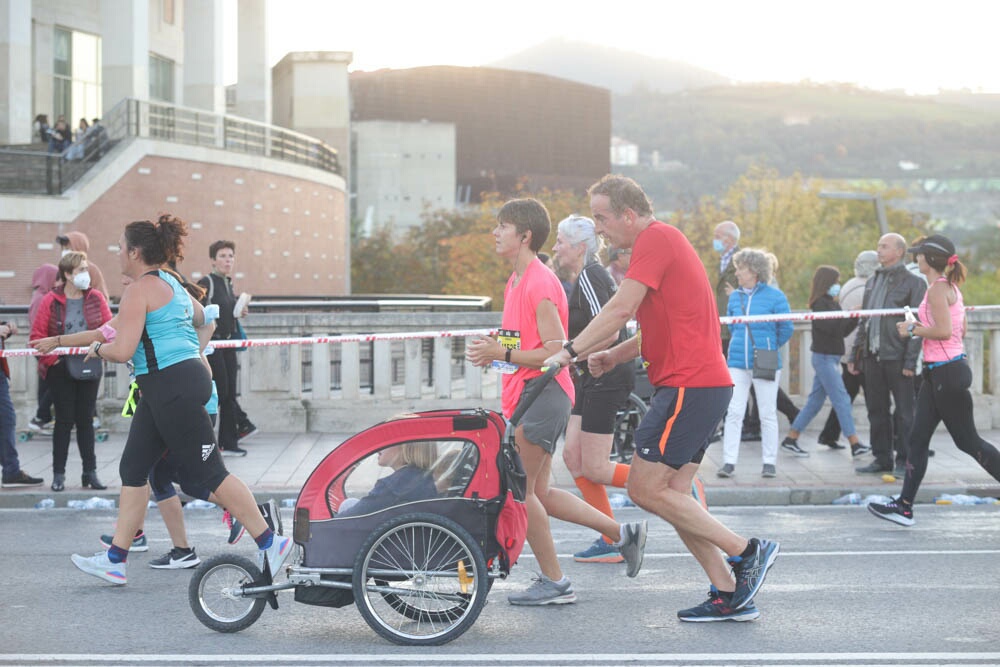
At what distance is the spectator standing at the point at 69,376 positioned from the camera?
9758 millimetres

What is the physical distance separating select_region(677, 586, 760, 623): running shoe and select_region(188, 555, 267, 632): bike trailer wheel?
204 cm

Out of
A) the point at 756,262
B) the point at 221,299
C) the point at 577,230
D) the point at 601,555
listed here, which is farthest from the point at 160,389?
the point at 756,262

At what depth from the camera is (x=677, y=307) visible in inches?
222

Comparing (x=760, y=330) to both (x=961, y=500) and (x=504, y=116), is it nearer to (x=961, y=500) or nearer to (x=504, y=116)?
(x=961, y=500)

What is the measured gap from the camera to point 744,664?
5262 millimetres

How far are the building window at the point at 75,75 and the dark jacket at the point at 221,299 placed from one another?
30573mm

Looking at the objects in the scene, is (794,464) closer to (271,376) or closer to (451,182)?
(271,376)

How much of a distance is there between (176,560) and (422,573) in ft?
7.62

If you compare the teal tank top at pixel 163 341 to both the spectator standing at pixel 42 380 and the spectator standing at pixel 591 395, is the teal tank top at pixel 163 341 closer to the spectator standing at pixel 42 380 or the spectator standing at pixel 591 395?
the spectator standing at pixel 591 395

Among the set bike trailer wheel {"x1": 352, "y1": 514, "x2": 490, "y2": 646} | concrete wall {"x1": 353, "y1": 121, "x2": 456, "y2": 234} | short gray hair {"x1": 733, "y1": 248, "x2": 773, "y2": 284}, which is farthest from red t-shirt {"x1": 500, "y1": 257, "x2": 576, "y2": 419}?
concrete wall {"x1": 353, "y1": 121, "x2": 456, "y2": 234}

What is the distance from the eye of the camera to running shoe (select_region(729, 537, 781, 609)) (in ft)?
19.0

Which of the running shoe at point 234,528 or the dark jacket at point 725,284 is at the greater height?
the dark jacket at point 725,284

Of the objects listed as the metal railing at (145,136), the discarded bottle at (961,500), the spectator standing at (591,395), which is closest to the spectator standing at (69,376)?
the spectator standing at (591,395)

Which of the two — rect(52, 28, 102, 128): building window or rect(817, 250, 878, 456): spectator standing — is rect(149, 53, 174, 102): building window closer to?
rect(52, 28, 102, 128): building window
